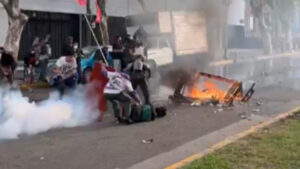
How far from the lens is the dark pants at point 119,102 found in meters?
9.29

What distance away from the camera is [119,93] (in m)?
→ 9.34

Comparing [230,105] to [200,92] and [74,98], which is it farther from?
[74,98]

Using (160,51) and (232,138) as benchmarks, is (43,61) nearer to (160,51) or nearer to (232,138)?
(160,51)

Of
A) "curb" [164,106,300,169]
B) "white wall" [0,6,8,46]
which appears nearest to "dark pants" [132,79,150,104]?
"curb" [164,106,300,169]

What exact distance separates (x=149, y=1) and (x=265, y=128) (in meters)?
5.99

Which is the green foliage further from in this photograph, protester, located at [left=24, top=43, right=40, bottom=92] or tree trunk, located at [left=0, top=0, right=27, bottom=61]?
protester, located at [left=24, top=43, right=40, bottom=92]

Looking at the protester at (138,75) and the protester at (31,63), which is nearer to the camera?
the protester at (138,75)

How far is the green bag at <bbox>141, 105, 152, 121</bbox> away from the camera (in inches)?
375

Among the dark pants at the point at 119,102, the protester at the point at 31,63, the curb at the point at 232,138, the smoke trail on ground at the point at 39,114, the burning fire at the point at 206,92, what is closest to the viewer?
the curb at the point at 232,138

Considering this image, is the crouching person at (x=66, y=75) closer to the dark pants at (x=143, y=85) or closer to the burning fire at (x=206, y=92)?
the dark pants at (x=143, y=85)

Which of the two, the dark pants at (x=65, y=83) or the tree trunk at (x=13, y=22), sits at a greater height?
the tree trunk at (x=13, y=22)

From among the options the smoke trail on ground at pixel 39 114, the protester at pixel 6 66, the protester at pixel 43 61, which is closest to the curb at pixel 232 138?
the smoke trail on ground at pixel 39 114

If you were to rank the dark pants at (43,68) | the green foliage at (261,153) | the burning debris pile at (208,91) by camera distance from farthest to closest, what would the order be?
the dark pants at (43,68)
the burning debris pile at (208,91)
the green foliage at (261,153)

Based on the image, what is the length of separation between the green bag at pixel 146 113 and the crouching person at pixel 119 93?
221 mm
